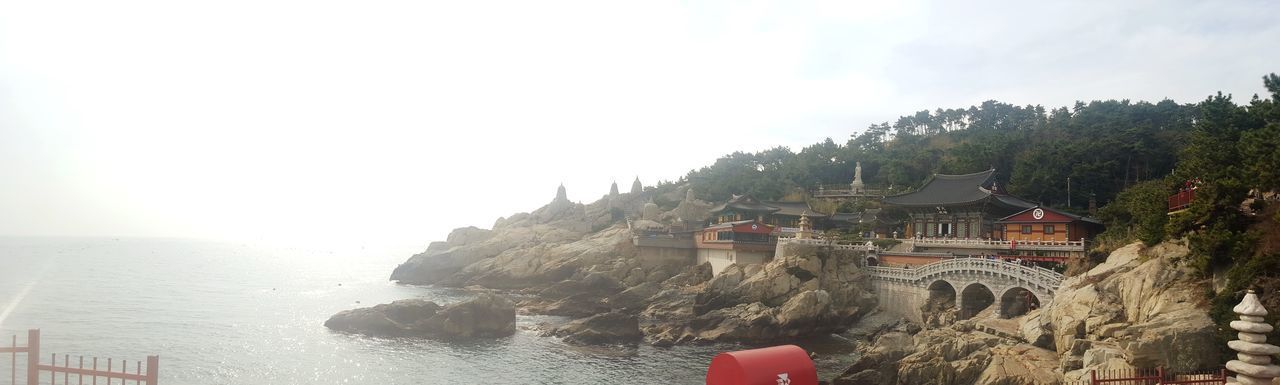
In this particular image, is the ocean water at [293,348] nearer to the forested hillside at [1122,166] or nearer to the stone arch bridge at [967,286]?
the stone arch bridge at [967,286]

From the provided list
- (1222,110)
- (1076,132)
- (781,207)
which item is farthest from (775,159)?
(1222,110)

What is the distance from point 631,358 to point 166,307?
150 ft

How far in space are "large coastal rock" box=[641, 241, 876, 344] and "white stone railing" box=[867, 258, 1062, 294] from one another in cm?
261

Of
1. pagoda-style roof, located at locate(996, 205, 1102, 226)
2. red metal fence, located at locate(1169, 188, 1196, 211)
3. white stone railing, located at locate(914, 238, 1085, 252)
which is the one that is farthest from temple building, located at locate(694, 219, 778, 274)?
red metal fence, located at locate(1169, 188, 1196, 211)

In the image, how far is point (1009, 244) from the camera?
4516 cm

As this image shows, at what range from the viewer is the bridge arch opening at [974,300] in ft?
137

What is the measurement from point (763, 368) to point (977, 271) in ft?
115

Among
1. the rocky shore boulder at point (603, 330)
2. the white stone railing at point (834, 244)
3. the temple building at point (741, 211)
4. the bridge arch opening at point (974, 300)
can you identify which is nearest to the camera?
the bridge arch opening at point (974, 300)

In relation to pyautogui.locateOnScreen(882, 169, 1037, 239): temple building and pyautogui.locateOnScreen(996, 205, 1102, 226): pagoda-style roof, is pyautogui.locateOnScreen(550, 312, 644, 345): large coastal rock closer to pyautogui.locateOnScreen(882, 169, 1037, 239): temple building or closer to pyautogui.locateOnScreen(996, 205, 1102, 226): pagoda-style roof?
pyautogui.locateOnScreen(882, 169, 1037, 239): temple building

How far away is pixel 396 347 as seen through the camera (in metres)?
41.3

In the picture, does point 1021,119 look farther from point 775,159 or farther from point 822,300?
point 822,300

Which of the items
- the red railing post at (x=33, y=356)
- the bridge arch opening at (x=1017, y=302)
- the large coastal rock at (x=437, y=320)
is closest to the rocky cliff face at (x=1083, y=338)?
the bridge arch opening at (x=1017, y=302)

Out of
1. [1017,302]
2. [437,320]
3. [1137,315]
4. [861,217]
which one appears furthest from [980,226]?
[437,320]

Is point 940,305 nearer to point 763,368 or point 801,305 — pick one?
point 801,305
